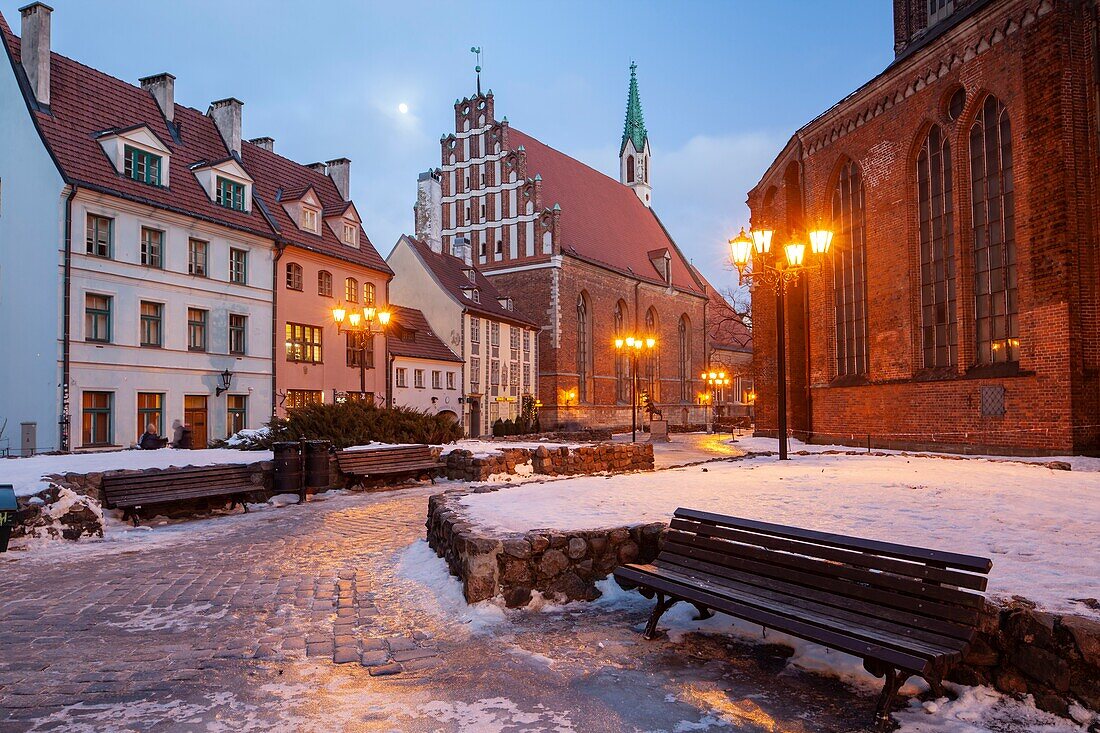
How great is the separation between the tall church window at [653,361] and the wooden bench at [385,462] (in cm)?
4382

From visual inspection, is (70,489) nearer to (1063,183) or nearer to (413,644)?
(413,644)

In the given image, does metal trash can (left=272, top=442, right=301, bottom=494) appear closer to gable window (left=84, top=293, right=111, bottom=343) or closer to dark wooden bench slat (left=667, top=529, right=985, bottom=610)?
dark wooden bench slat (left=667, top=529, right=985, bottom=610)

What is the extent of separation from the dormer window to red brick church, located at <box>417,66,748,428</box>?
64.6 ft

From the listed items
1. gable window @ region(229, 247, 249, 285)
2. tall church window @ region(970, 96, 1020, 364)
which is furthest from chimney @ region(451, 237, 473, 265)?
tall church window @ region(970, 96, 1020, 364)

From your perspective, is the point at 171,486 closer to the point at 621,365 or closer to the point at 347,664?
the point at 347,664

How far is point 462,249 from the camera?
5056 centimetres

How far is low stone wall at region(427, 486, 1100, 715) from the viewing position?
378 cm

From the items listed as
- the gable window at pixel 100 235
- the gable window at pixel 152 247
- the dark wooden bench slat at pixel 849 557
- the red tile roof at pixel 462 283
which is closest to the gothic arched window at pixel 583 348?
the red tile roof at pixel 462 283

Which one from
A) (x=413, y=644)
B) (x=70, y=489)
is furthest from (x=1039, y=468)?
(x=70, y=489)

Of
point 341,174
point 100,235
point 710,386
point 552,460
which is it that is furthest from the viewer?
point 710,386

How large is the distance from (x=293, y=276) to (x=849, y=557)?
2853 centimetres

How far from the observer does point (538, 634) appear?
546cm

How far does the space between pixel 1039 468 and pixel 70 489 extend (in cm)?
1420

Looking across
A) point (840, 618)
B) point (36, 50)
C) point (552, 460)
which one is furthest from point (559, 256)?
point (840, 618)
